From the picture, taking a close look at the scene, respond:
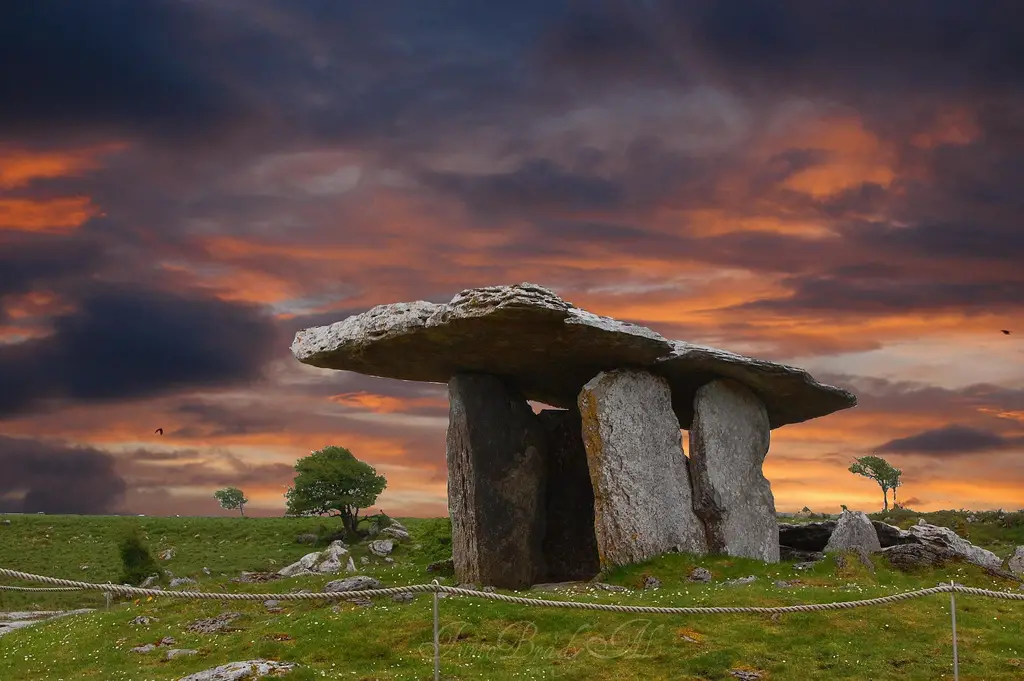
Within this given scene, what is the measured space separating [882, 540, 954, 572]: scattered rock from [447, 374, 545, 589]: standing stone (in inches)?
402

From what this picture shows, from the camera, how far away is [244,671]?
57.1 ft

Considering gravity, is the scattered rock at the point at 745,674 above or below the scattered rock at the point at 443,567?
below

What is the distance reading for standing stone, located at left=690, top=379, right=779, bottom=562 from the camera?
28484 mm

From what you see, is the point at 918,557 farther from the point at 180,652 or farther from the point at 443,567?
the point at 180,652

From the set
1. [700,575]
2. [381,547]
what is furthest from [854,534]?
[381,547]

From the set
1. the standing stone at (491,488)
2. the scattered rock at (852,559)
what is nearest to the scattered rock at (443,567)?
the standing stone at (491,488)

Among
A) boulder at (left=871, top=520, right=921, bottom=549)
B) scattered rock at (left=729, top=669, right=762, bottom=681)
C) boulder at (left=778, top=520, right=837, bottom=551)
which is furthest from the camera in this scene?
boulder at (left=778, top=520, right=837, bottom=551)

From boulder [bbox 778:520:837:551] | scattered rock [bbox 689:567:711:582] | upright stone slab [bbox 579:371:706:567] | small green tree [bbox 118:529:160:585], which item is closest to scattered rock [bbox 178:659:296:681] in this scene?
scattered rock [bbox 689:567:711:582]

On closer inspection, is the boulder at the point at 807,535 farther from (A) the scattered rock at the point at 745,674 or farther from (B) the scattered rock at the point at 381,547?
(B) the scattered rock at the point at 381,547

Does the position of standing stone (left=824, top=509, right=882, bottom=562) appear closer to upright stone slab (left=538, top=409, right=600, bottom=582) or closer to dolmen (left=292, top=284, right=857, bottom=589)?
dolmen (left=292, top=284, right=857, bottom=589)

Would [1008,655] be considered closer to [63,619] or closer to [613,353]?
[613,353]

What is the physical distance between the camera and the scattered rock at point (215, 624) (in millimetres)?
21797

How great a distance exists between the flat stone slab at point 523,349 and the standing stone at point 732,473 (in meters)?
0.76

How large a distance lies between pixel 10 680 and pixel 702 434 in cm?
1836
